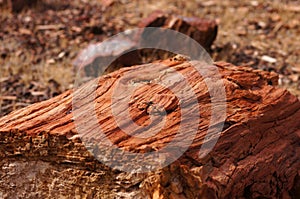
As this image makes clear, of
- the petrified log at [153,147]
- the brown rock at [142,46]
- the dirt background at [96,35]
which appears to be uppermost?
the petrified log at [153,147]

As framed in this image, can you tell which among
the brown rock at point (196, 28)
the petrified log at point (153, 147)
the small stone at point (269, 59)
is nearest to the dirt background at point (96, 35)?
the small stone at point (269, 59)

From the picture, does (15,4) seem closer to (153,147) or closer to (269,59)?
(269,59)

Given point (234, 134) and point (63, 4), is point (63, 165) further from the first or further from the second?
point (63, 4)

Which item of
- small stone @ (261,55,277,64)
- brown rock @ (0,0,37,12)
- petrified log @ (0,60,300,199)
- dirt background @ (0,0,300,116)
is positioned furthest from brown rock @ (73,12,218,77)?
petrified log @ (0,60,300,199)

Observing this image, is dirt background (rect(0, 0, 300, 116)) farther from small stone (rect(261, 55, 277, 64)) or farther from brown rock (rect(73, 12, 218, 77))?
brown rock (rect(73, 12, 218, 77))

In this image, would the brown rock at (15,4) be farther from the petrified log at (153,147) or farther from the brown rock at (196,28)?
the petrified log at (153,147)

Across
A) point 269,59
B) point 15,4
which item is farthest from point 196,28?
point 15,4
